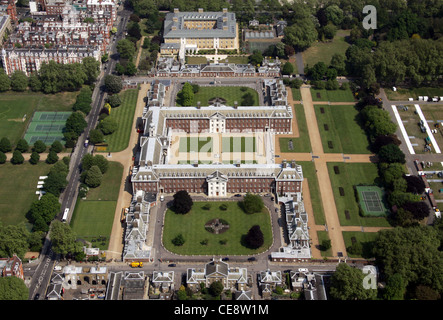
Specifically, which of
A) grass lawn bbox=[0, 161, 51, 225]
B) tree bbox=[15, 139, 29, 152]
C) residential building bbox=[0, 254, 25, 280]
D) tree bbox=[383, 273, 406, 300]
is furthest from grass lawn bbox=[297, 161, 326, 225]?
tree bbox=[15, 139, 29, 152]

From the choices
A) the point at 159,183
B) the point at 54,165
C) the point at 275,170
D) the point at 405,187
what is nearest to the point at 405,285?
the point at 405,187

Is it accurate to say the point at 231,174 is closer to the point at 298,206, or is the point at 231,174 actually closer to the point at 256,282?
the point at 298,206

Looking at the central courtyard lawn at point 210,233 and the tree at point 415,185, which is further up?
the tree at point 415,185

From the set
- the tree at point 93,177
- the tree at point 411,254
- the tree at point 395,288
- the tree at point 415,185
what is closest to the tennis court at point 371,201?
the tree at point 415,185

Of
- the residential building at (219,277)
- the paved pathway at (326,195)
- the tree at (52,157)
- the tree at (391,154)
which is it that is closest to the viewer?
the residential building at (219,277)

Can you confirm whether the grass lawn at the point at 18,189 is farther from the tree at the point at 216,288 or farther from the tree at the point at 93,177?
the tree at the point at 216,288
